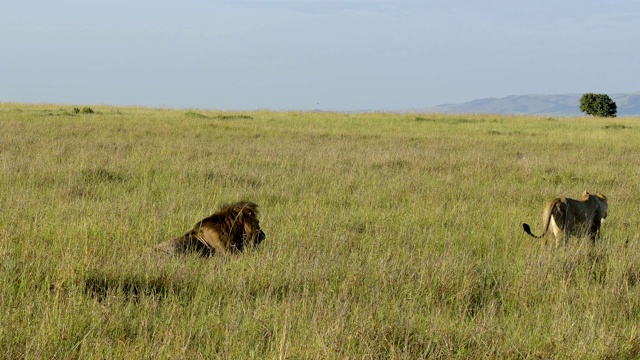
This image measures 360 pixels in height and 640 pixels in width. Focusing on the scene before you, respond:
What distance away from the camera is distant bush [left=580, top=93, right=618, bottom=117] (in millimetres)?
Result: 55500

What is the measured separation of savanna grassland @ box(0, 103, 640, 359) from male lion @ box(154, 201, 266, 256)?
151 mm

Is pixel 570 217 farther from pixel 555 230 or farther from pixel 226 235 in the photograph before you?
pixel 226 235

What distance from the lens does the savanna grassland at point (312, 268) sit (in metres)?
3.56

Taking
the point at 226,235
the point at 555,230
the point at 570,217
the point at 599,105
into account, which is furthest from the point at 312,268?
the point at 599,105

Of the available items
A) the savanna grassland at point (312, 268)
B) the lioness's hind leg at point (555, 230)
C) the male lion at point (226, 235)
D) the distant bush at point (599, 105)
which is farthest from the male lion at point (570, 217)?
the distant bush at point (599, 105)

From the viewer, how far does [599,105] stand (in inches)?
2194

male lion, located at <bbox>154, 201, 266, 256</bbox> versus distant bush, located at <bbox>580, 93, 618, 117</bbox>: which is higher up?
distant bush, located at <bbox>580, 93, 618, 117</bbox>

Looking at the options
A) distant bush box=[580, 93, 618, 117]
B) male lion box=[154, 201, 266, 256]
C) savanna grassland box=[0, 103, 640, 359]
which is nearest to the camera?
savanna grassland box=[0, 103, 640, 359]

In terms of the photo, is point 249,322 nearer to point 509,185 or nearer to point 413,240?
point 413,240

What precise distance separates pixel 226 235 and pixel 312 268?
33.2 inches

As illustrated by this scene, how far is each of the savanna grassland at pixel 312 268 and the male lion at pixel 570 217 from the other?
0.26 metres

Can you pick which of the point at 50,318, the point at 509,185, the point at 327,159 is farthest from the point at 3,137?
the point at 50,318

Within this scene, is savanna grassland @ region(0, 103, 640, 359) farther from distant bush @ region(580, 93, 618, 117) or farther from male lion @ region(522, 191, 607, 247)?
distant bush @ region(580, 93, 618, 117)

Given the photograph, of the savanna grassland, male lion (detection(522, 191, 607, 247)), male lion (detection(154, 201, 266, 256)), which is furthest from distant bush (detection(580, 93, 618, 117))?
male lion (detection(154, 201, 266, 256))
